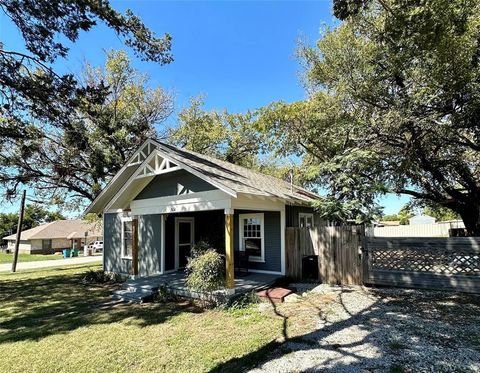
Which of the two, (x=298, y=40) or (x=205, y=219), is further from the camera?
(x=298, y=40)

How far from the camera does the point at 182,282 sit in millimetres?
10750

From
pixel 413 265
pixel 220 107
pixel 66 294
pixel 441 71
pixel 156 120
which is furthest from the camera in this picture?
pixel 220 107

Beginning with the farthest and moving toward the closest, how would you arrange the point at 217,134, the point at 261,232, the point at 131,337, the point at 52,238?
the point at 52,238 < the point at 217,134 < the point at 261,232 < the point at 131,337

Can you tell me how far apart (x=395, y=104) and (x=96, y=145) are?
52.4 ft

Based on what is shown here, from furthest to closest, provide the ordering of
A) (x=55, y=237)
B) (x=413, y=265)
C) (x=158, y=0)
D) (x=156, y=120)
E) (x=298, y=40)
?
(x=55, y=237), (x=156, y=120), (x=298, y=40), (x=158, y=0), (x=413, y=265)

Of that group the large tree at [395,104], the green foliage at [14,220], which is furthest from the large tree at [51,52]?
the green foliage at [14,220]

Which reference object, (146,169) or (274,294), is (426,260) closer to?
(274,294)

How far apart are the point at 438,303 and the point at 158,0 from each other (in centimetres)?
1207

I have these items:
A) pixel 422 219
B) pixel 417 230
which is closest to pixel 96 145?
pixel 417 230

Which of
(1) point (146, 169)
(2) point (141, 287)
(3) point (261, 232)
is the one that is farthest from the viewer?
(3) point (261, 232)

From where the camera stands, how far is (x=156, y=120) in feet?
74.2

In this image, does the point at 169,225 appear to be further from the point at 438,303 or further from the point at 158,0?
the point at 438,303

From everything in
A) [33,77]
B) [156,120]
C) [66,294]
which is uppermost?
[156,120]

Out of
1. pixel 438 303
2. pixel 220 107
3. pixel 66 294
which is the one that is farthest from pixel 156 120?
pixel 438 303
